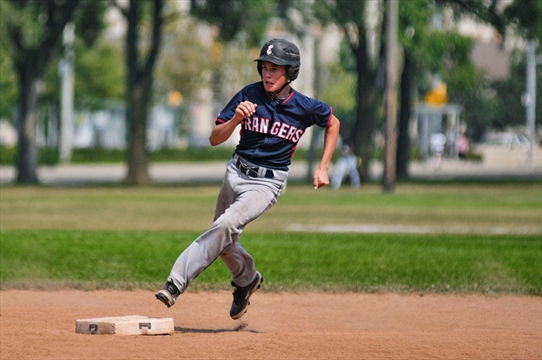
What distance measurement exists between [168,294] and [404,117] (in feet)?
108

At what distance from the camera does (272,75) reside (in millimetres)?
8086

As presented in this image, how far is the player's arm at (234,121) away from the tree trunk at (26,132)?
29.0 m

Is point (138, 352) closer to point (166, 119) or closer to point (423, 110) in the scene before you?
point (423, 110)

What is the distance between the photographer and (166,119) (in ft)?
244

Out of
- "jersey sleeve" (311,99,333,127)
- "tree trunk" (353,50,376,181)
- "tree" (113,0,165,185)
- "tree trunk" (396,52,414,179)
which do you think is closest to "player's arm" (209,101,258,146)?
"jersey sleeve" (311,99,333,127)

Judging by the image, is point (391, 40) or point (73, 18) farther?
point (73, 18)

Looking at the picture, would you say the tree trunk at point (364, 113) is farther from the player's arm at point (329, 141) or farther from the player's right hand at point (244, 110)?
the player's right hand at point (244, 110)

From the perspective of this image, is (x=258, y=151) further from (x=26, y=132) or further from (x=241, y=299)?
(x=26, y=132)

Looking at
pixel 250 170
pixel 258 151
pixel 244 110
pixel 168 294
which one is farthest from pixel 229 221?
pixel 244 110

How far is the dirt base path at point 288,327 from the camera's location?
7.45m

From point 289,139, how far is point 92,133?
239 ft

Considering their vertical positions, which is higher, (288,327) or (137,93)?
(137,93)

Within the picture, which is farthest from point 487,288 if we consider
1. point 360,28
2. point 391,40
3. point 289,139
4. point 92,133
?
point 92,133

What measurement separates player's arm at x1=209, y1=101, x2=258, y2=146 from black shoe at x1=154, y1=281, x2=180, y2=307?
3.48ft
